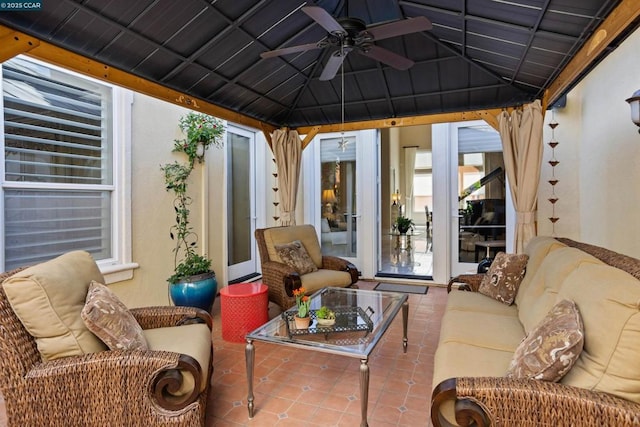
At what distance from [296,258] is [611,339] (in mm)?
3034

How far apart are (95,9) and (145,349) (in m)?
2.28

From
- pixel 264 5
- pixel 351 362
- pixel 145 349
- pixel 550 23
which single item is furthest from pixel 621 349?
pixel 264 5

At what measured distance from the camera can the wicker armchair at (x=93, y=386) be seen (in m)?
1.56

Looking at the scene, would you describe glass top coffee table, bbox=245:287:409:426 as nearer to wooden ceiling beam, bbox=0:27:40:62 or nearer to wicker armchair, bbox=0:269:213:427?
wicker armchair, bbox=0:269:213:427

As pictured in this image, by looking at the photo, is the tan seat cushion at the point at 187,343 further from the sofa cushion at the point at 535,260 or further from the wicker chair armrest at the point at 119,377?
the sofa cushion at the point at 535,260

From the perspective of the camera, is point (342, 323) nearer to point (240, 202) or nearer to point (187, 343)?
point (187, 343)

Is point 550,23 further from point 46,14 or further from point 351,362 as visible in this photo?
point 46,14

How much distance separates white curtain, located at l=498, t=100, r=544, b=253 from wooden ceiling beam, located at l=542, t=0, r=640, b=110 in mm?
372

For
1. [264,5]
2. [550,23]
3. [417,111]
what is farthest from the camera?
[417,111]

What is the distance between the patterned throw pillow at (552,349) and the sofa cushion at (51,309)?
2043 mm

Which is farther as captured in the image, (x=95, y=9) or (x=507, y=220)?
(x=507, y=220)

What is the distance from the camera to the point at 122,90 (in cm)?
350

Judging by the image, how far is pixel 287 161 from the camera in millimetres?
5273

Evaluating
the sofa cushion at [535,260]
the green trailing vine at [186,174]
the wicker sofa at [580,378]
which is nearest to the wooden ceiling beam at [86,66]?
the green trailing vine at [186,174]
